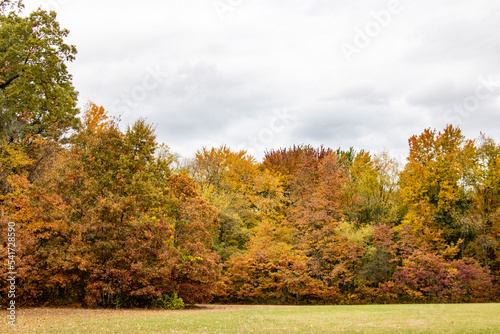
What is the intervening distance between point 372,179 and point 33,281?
33417 mm

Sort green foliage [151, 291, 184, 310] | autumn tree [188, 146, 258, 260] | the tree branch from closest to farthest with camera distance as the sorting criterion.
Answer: the tree branch, green foliage [151, 291, 184, 310], autumn tree [188, 146, 258, 260]

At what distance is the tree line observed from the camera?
22781 mm

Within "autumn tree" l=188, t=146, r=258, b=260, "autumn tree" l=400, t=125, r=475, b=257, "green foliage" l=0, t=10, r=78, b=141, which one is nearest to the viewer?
"green foliage" l=0, t=10, r=78, b=141

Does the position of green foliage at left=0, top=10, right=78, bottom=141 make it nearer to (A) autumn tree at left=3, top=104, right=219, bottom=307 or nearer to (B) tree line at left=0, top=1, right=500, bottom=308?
Answer: (B) tree line at left=0, top=1, right=500, bottom=308

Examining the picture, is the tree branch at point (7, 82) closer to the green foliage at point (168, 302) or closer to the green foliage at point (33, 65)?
the green foliage at point (33, 65)

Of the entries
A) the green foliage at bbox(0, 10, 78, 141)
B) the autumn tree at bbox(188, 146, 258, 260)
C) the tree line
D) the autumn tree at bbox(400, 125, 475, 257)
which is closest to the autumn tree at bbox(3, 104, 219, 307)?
the tree line

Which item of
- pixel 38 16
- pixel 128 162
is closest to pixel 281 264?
pixel 128 162

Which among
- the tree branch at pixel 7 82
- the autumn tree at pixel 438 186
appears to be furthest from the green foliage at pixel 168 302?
the autumn tree at pixel 438 186

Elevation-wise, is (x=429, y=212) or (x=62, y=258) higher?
(x=429, y=212)

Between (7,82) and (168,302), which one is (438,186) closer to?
(168,302)

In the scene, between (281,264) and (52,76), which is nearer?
(52,76)

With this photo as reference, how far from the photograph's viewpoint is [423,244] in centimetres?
3594

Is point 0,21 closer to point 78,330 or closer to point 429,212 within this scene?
point 78,330

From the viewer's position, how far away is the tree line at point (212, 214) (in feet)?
74.7
